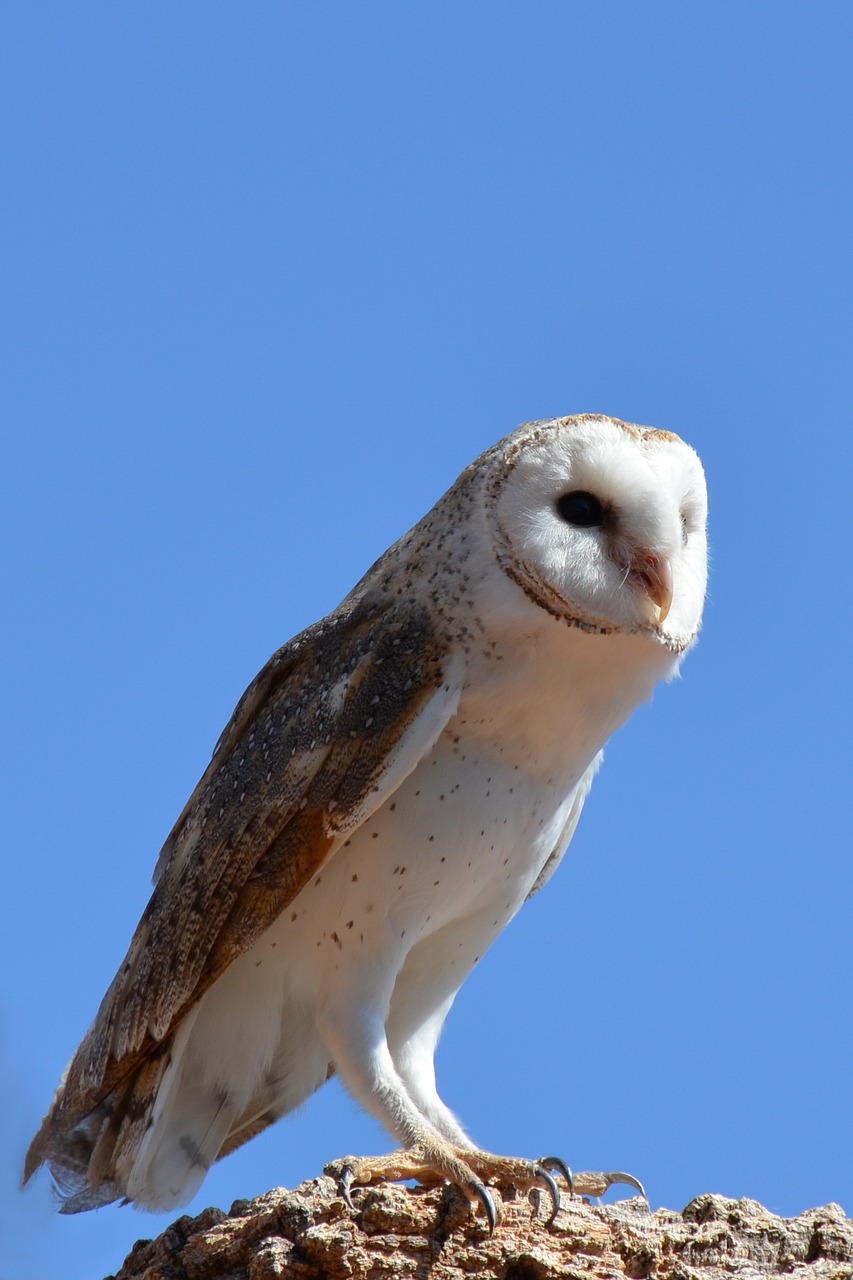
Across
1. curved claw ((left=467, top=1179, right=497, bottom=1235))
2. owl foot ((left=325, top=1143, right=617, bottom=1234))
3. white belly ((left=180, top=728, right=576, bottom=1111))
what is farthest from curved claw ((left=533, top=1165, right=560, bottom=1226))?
white belly ((left=180, top=728, right=576, bottom=1111))

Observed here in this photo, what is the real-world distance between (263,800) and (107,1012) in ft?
2.30

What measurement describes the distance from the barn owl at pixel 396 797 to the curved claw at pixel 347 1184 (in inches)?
8.7

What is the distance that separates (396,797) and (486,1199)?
0.86m

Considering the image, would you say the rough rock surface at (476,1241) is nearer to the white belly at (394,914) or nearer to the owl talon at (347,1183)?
the owl talon at (347,1183)

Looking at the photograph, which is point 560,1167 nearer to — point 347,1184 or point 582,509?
point 347,1184

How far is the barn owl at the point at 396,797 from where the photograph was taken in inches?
140

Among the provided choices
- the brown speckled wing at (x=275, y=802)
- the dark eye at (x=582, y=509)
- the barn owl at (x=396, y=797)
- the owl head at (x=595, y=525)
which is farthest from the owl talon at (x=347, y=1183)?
the dark eye at (x=582, y=509)

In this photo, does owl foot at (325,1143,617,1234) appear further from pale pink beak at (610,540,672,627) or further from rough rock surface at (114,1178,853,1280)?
pale pink beak at (610,540,672,627)

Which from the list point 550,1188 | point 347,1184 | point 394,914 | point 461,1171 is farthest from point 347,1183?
point 394,914

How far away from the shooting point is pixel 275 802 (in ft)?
11.8

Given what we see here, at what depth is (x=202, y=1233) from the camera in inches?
125

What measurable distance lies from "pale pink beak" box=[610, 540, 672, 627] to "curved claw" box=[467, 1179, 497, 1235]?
1239 mm

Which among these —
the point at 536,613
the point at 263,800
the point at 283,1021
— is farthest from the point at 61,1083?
the point at 536,613

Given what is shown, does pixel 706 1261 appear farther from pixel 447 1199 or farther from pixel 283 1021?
pixel 283 1021
